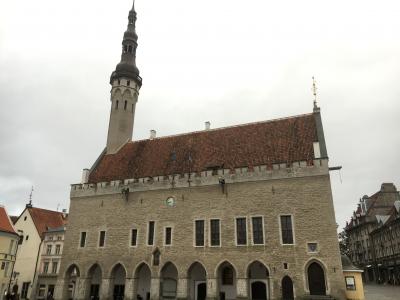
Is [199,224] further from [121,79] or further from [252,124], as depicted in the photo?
[121,79]

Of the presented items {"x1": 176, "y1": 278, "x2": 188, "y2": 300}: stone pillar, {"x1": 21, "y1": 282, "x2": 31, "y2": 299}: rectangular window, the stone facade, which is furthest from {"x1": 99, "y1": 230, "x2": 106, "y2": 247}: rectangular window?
{"x1": 21, "y1": 282, "x2": 31, "y2": 299}: rectangular window

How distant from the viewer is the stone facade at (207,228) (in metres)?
22.1

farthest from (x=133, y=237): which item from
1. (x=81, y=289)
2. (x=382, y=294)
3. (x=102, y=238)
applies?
(x=382, y=294)

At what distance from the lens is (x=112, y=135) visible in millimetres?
34219

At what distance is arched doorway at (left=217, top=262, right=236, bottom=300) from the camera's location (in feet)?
77.6

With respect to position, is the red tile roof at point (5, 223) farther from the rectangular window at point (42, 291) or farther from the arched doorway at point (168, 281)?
the arched doorway at point (168, 281)

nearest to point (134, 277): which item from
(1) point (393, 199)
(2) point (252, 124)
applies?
(2) point (252, 124)

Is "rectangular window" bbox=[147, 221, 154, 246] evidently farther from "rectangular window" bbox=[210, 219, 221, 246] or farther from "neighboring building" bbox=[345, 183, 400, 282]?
"neighboring building" bbox=[345, 183, 400, 282]

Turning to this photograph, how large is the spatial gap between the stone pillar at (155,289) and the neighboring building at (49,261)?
14.1 m


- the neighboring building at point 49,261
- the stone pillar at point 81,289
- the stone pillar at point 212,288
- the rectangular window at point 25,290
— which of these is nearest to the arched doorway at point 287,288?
the stone pillar at point 212,288

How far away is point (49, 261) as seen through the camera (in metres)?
35.5

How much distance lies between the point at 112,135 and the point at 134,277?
14102mm

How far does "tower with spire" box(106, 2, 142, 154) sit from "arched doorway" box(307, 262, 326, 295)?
67.0ft

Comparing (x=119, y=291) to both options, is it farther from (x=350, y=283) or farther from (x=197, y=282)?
(x=350, y=283)
